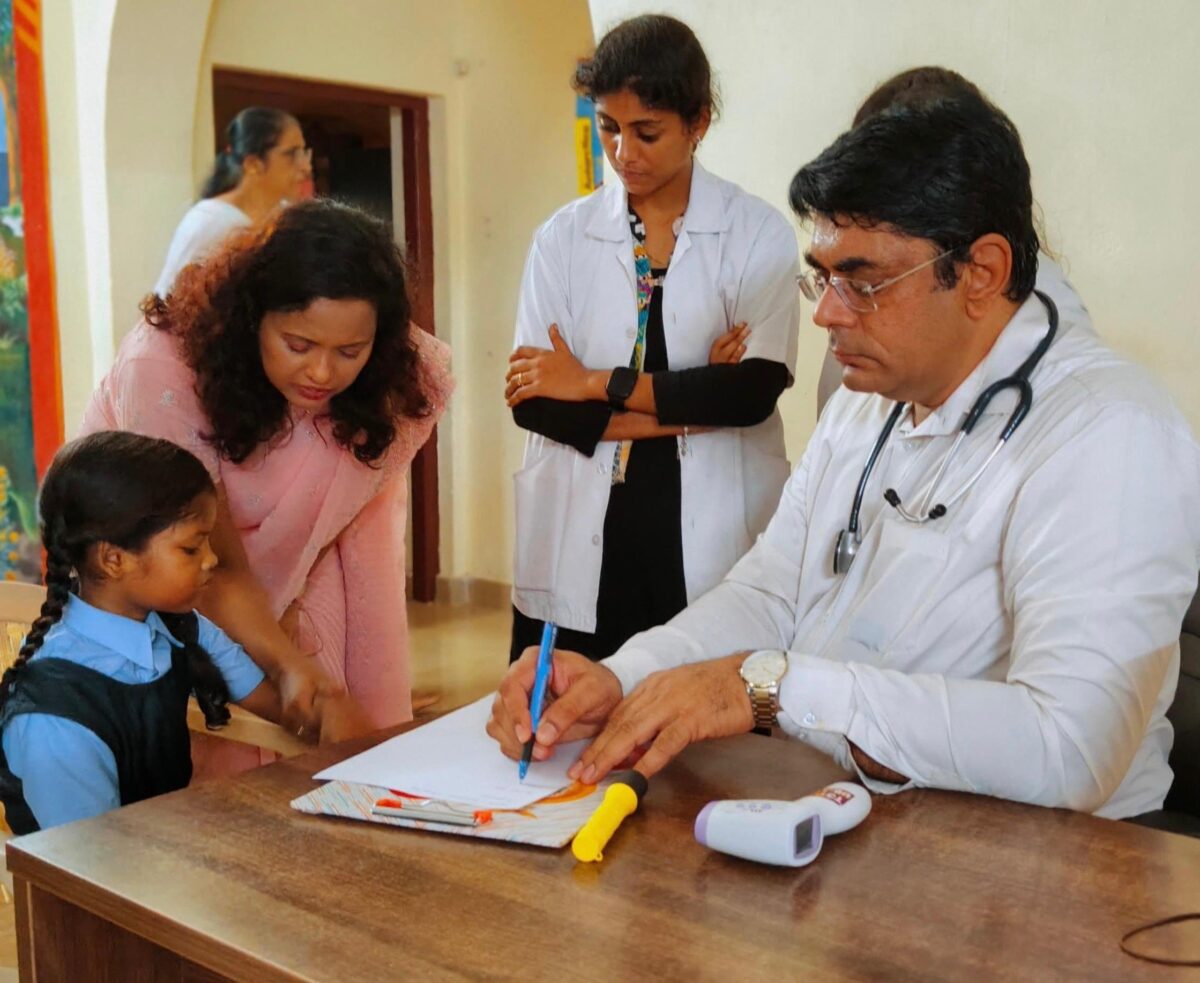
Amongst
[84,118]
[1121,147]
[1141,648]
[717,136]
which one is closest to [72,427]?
[84,118]

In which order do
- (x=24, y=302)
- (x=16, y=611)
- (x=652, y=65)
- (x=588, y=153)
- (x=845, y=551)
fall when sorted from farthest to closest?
(x=588, y=153), (x=24, y=302), (x=652, y=65), (x=16, y=611), (x=845, y=551)

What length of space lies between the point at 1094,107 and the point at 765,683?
184cm

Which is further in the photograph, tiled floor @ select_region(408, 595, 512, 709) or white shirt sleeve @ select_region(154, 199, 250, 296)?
tiled floor @ select_region(408, 595, 512, 709)

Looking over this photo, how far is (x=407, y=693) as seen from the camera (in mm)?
2539

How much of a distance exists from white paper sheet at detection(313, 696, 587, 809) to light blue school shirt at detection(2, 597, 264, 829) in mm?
469

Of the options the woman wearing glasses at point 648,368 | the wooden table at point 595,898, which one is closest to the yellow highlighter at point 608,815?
the wooden table at point 595,898

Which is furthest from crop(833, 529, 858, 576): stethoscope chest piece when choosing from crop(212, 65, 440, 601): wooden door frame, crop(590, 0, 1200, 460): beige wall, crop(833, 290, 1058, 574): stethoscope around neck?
crop(212, 65, 440, 601): wooden door frame

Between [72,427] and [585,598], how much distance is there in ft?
10.6

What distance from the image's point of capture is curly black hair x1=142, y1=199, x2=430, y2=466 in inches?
83.0

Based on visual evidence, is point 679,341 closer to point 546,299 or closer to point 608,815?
point 546,299

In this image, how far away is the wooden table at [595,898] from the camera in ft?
3.37

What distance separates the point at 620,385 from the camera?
2486 millimetres

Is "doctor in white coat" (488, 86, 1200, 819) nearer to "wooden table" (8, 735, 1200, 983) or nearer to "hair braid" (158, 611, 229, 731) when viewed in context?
"wooden table" (8, 735, 1200, 983)

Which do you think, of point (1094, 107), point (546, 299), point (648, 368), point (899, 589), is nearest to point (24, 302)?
point (546, 299)
